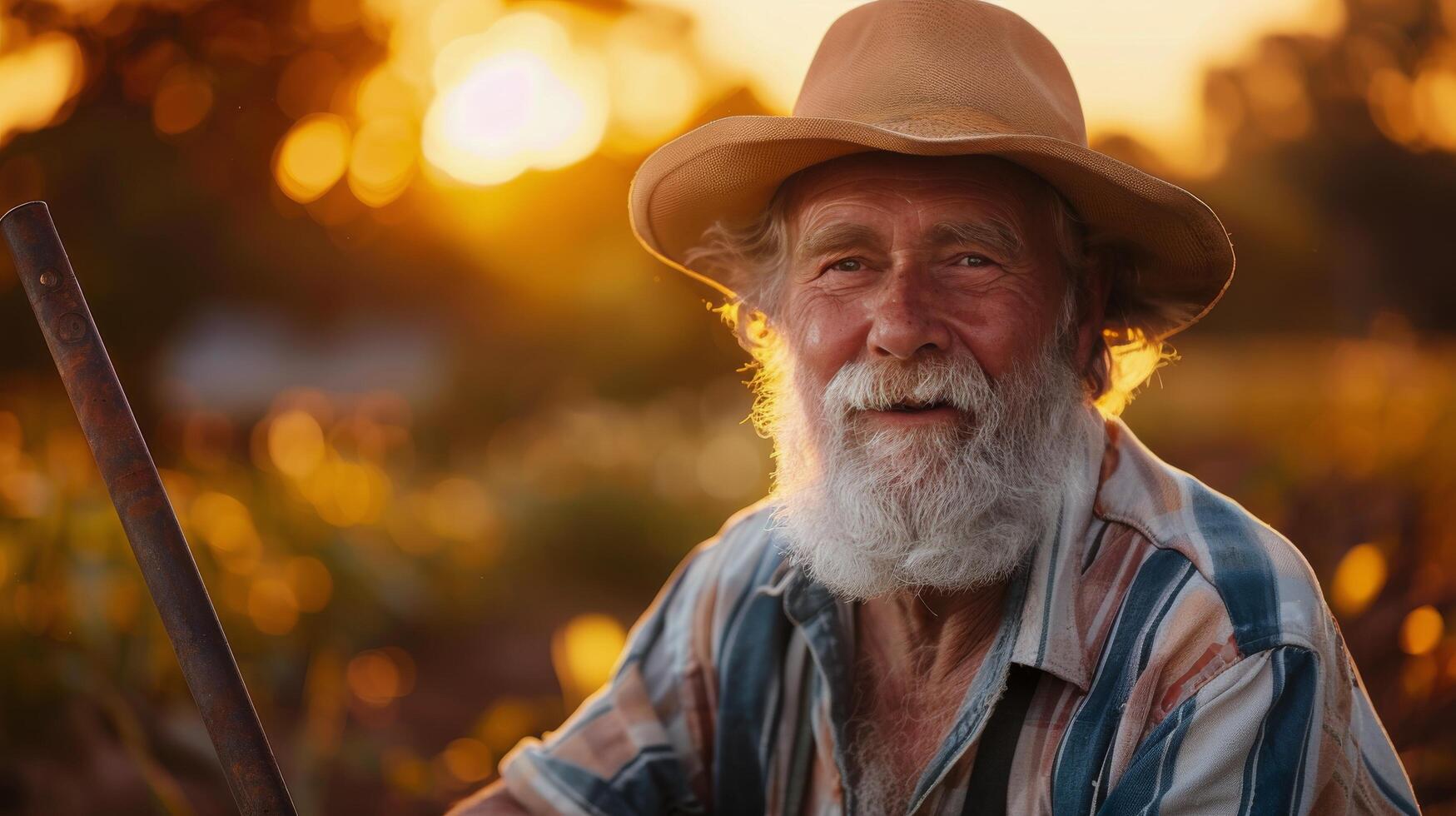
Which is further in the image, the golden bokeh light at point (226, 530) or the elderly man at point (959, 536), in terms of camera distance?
the golden bokeh light at point (226, 530)

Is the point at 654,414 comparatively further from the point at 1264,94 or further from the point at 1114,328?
the point at 1114,328

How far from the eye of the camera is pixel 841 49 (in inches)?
92.7

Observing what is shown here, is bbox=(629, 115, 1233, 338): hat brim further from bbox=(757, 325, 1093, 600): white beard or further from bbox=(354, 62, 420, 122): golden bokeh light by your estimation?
bbox=(354, 62, 420, 122): golden bokeh light

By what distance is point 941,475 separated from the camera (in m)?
2.18

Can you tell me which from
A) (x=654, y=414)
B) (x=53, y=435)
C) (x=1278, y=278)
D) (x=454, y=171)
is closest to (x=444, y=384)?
(x=654, y=414)

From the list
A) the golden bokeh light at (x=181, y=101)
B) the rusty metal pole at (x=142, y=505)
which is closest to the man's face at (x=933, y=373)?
the rusty metal pole at (x=142, y=505)

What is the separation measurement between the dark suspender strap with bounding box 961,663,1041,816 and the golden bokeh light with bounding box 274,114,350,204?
186 inches

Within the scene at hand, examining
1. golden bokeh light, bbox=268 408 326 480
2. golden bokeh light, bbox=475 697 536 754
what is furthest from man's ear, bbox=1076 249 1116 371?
golden bokeh light, bbox=268 408 326 480

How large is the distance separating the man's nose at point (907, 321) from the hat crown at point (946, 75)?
0.95 ft

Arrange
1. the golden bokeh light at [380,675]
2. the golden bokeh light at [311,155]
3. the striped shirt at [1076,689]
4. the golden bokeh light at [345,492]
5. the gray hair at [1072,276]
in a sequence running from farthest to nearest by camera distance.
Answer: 1. the golden bokeh light at [311,155]
2. the golden bokeh light at [345,492]
3. the golden bokeh light at [380,675]
4. the gray hair at [1072,276]
5. the striped shirt at [1076,689]

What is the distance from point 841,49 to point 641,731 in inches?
61.9

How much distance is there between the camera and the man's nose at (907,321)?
6.95 feet

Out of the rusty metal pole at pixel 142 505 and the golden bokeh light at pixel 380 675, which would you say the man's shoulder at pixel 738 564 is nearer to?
the rusty metal pole at pixel 142 505

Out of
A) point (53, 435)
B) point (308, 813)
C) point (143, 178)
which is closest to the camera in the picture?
point (308, 813)
